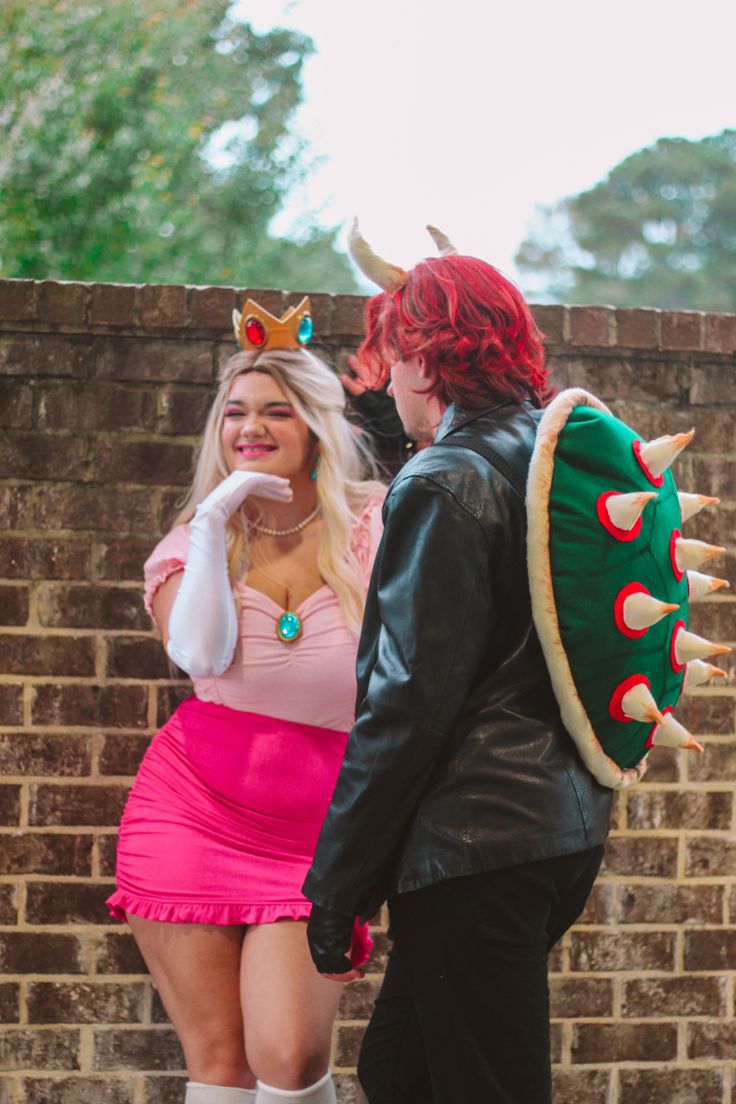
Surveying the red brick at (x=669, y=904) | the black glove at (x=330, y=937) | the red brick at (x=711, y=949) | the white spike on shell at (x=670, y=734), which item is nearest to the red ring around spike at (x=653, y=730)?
the white spike on shell at (x=670, y=734)

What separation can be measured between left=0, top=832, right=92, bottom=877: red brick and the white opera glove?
785mm

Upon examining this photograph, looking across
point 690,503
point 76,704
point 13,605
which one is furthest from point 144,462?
point 690,503

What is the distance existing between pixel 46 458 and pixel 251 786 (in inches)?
43.9

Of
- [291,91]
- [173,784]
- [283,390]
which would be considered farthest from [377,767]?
A: [291,91]

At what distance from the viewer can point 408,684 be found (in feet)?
6.24

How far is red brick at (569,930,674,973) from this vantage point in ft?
10.9

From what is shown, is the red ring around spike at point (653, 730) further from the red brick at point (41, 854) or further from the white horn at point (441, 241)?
the red brick at point (41, 854)

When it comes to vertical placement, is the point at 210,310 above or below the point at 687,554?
above

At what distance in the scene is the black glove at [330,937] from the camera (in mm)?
1971

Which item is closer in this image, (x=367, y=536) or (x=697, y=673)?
(x=697, y=673)

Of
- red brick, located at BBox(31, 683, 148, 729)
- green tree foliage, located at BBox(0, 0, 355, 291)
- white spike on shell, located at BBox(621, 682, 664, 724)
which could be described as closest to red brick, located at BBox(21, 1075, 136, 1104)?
red brick, located at BBox(31, 683, 148, 729)

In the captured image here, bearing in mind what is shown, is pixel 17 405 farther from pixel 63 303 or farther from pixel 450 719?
pixel 450 719

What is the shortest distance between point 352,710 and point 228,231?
56.2 feet

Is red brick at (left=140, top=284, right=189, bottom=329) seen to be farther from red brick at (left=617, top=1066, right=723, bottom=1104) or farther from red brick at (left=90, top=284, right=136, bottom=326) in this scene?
red brick at (left=617, top=1066, right=723, bottom=1104)
